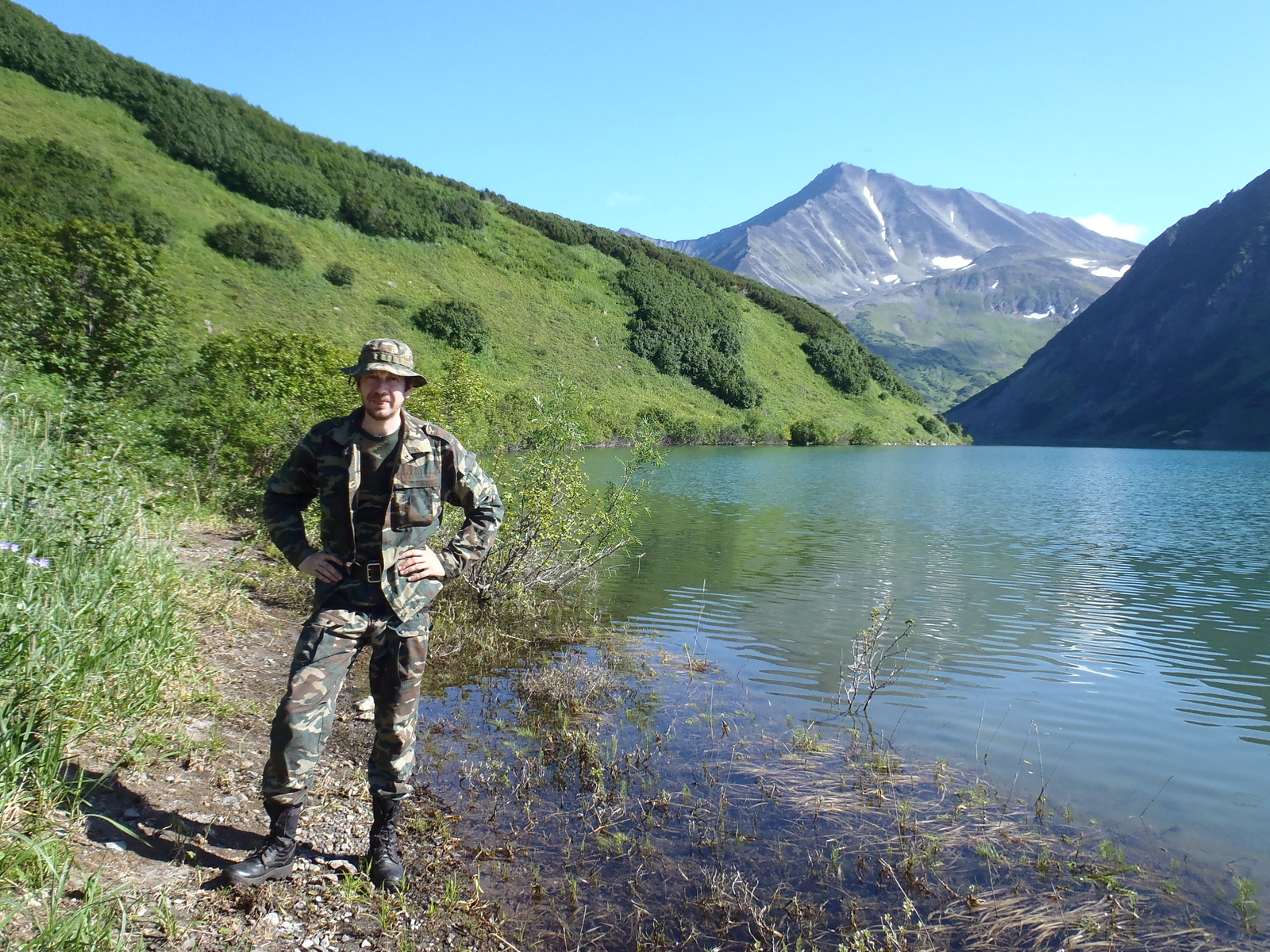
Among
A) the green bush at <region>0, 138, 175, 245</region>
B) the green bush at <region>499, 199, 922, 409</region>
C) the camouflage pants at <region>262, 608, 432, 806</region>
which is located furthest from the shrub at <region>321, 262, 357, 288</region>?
the camouflage pants at <region>262, 608, 432, 806</region>

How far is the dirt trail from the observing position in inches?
147

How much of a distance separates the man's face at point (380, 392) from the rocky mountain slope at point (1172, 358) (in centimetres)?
14582

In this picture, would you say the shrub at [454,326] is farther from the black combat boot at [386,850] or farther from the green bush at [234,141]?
the black combat boot at [386,850]

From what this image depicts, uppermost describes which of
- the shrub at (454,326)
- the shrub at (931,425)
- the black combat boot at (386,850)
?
the shrub at (454,326)

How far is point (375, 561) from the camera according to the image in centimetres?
443

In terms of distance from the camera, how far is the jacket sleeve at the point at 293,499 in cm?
448

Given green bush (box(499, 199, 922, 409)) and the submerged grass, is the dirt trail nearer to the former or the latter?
the submerged grass

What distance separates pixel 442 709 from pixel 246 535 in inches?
264

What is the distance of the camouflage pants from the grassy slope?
3978 centimetres

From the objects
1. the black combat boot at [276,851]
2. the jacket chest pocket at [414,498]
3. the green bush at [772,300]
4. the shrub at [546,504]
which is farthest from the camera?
the green bush at [772,300]

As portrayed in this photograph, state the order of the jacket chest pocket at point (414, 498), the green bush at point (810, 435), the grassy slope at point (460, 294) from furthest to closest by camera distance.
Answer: the green bush at point (810, 435)
the grassy slope at point (460, 294)
the jacket chest pocket at point (414, 498)

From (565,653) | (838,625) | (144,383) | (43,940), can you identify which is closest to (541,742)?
(565,653)

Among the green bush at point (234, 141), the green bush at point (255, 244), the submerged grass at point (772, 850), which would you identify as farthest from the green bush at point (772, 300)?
the submerged grass at point (772, 850)

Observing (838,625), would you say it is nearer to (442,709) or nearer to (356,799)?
(442,709)
